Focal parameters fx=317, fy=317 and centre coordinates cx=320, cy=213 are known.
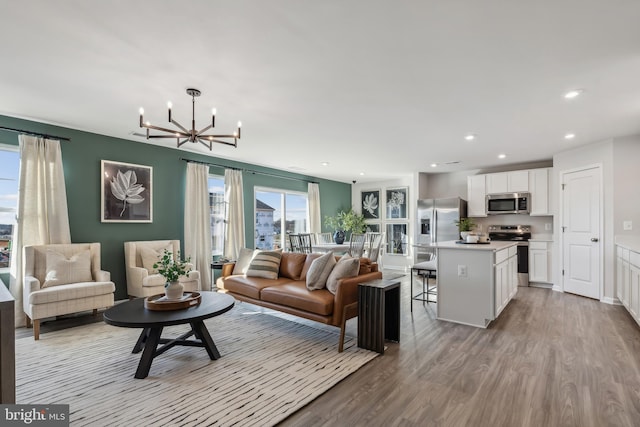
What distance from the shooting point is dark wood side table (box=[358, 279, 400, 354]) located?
307 centimetres

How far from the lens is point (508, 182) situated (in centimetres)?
659

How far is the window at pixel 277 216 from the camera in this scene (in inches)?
283

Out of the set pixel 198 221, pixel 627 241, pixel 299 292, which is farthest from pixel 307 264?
pixel 627 241

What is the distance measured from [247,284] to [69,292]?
1983 millimetres

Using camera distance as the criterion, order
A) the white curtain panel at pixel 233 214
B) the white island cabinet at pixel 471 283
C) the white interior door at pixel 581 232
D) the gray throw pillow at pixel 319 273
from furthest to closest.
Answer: the white curtain panel at pixel 233 214
the white interior door at pixel 581 232
the white island cabinet at pixel 471 283
the gray throw pillow at pixel 319 273

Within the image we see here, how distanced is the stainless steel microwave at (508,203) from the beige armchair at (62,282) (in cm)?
695

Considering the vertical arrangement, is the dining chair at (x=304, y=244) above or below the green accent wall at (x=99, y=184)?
below

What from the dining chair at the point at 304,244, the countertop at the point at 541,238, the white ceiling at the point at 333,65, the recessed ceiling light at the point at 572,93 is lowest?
the dining chair at the point at 304,244

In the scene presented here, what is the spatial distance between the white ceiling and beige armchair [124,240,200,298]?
5.71 feet

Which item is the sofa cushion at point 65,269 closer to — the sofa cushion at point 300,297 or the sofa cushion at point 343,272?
the sofa cushion at point 300,297

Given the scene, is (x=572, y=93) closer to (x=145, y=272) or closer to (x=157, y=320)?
(x=157, y=320)

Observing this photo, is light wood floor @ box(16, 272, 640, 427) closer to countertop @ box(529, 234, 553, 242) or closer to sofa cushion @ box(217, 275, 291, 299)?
sofa cushion @ box(217, 275, 291, 299)

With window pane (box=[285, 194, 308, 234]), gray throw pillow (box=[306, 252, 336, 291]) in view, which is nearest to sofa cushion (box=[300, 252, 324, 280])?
gray throw pillow (box=[306, 252, 336, 291])

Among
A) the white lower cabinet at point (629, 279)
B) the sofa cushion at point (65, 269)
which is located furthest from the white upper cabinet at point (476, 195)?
the sofa cushion at point (65, 269)
